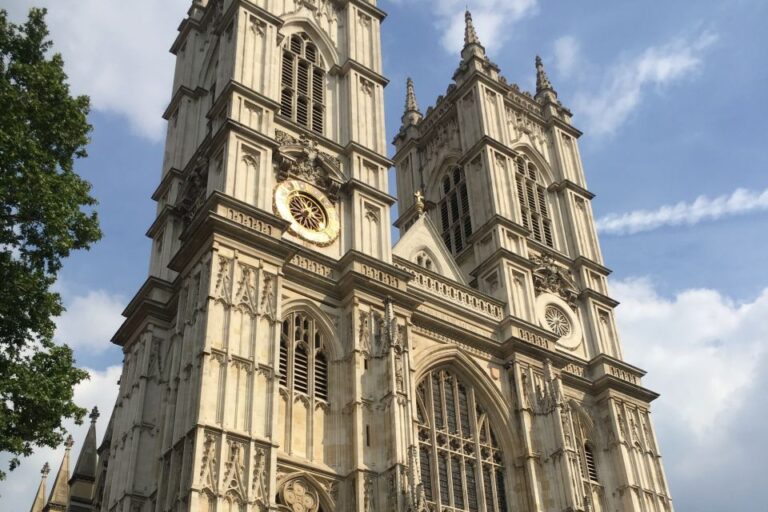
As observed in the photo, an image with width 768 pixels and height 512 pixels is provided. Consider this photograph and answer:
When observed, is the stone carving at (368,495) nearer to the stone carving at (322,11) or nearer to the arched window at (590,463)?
the arched window at (590,463)

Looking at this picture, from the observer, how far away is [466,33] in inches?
1730

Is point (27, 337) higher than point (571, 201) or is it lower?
lower

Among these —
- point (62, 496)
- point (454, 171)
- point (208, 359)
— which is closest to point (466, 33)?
point (454, 171)

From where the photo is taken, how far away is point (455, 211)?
39.1m

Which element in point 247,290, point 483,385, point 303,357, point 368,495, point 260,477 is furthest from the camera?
point 483,385

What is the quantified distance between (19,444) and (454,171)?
27023 millimetres

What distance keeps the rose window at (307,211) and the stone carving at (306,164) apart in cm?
72

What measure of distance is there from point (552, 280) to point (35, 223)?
900 inches

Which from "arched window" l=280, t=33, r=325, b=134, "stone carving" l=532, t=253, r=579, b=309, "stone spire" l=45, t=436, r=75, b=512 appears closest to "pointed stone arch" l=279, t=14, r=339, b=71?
"arched window" l=280, t=33, r=325, b=134

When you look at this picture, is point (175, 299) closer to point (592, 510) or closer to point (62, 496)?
point (592, 510)

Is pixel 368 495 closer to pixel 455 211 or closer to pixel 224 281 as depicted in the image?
pixel 224 281

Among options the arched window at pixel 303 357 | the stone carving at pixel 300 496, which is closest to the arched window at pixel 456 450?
the arched window at pixel 303 357

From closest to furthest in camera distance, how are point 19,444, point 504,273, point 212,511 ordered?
point 19,444
point 212,511
point 504,273

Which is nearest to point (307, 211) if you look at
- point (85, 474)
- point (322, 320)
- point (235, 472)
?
point (322, 320)
